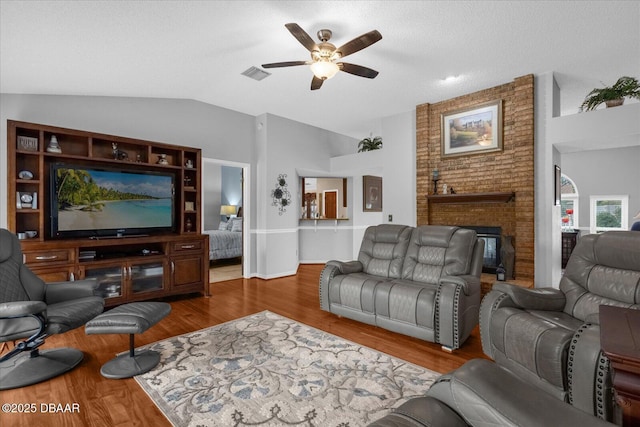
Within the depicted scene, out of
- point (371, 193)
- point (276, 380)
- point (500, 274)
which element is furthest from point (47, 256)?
point (371, 193)

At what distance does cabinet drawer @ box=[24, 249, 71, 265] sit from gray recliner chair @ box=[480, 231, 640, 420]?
4.25 m

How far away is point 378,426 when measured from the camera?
3.00 feet

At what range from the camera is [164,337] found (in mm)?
3061

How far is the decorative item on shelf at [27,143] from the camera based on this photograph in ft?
11.3

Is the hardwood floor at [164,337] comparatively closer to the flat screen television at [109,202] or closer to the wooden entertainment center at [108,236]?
the wooden entertainment center at [108,236]

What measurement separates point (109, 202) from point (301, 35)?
3.24 meters

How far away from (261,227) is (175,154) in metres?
1.93

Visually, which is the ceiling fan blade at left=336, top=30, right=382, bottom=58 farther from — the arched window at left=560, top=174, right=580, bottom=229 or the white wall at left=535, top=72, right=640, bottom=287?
the arched window at left=560, top=174, right=580, bottom=229

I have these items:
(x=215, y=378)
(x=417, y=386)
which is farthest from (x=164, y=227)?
(x=417, y=386)

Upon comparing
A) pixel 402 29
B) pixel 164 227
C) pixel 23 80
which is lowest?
pixel 164 227

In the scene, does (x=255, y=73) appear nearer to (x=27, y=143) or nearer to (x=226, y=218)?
(x=27, y=143)

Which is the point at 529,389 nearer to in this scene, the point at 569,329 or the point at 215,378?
the point at 569,329

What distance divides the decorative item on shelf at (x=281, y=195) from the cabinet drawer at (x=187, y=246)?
1.73 metres

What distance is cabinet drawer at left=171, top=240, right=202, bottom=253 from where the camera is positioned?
430 centimetres
